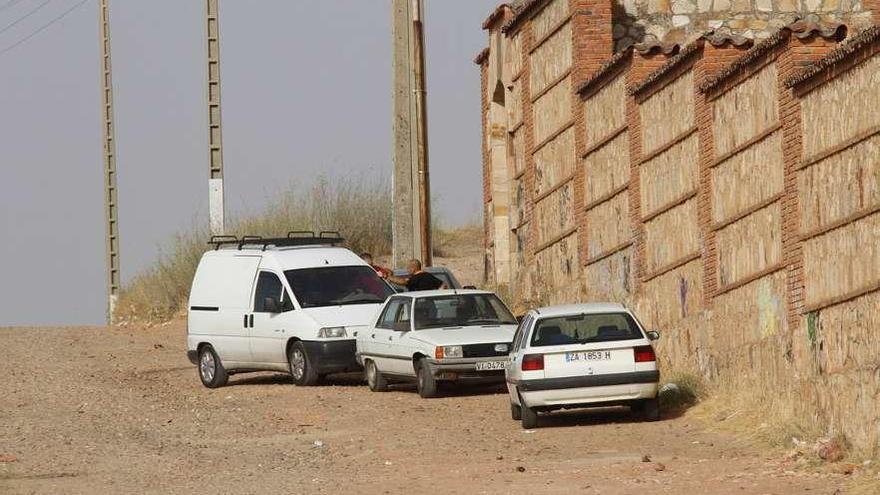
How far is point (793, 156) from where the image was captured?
20078 mm

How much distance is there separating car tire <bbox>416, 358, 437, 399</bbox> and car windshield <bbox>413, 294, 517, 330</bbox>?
2.29 feet

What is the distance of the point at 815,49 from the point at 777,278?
2.55 meters

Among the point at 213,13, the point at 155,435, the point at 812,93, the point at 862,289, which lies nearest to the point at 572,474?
the point at 862,289

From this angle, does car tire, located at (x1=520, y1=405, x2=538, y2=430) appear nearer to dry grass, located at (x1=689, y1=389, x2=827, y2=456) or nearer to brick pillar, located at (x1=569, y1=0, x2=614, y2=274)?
dry grass, located at (x1=689, y1=389, x2=827, y2=456)

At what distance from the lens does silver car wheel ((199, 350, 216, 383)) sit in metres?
29.5

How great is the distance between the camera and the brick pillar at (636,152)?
2667cm

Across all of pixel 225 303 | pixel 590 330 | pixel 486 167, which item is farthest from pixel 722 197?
pixel 486 167

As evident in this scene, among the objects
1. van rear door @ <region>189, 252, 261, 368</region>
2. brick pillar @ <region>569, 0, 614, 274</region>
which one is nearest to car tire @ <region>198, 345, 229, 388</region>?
van rear door @ <region>189, 252, 261, 368</region>

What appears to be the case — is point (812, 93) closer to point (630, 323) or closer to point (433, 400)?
point (630, 323)

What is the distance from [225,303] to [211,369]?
105 cm

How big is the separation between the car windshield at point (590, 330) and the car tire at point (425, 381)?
3.18 metres

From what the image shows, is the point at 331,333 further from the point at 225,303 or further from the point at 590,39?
the point at 590,39

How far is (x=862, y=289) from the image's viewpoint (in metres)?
17.9

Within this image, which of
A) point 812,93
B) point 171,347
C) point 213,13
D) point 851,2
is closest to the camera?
point 812,93
